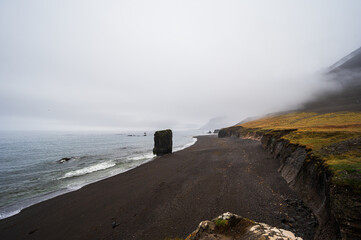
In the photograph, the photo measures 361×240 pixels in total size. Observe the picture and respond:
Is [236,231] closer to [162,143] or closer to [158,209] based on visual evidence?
[158,209]

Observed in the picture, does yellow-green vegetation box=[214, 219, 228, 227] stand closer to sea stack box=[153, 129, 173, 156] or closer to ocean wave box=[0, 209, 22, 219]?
ocean wave box=[0, 209, 22, 219]

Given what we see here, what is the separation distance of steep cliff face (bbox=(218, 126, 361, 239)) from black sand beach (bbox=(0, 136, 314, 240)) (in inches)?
38.8

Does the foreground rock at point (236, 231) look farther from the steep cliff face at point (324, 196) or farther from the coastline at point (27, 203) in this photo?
the coastline at point (27, 203)

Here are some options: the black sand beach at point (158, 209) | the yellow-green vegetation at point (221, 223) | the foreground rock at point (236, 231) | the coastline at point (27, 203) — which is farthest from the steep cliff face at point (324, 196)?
the coastline at point (27, 203)

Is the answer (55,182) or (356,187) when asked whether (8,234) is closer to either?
(55,182)

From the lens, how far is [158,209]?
12.2 m

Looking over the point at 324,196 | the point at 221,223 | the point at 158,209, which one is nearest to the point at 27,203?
the point at 158,209

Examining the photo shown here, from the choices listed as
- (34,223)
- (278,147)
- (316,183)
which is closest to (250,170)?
(278,147)

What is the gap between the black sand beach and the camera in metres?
9.84

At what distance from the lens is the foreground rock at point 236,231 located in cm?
473

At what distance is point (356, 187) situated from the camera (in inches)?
235

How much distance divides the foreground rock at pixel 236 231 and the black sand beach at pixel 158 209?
4916mm

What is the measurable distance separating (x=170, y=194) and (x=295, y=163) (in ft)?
47.7

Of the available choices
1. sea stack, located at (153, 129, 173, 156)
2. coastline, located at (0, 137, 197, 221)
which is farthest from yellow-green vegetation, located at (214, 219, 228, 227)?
sea stack, located at (153, 129, 173, 156)
